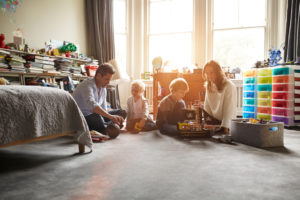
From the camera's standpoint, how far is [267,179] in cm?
137

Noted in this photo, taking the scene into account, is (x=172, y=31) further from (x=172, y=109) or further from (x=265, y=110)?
(x=172, y=109)

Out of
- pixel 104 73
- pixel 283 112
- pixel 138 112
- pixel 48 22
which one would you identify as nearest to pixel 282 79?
pixel 283 112

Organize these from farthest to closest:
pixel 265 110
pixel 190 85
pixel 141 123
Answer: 1. pixel 190 85
2. pixel 265 110
3. pixel 141 123

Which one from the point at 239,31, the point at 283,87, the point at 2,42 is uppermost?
the point at 239,31

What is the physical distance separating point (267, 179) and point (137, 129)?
6.13ft

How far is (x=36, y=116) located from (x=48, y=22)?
3002mm

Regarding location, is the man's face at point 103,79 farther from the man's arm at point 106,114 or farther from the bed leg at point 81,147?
the bed leg at point 81,147

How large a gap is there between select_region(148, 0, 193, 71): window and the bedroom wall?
1.46 metres

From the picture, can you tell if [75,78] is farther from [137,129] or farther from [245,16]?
[245,16]

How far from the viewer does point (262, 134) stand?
2154 mm

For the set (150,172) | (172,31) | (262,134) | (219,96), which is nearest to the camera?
(150,172)

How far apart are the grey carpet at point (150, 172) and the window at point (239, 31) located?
2905mm

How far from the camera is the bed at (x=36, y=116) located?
1.48 m

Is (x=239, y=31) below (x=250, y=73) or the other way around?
the other way around
